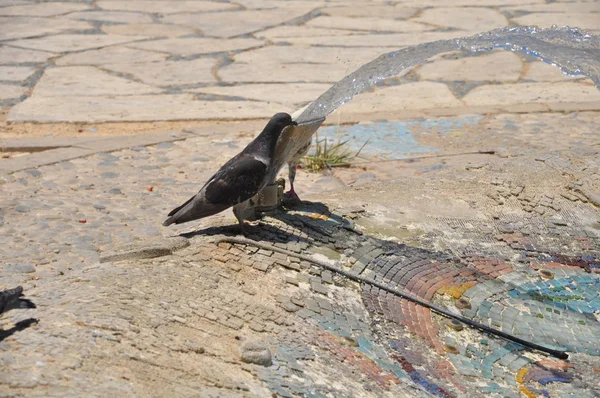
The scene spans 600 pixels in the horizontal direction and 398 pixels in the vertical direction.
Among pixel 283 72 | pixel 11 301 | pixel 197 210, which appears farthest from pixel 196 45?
pixel 11 301

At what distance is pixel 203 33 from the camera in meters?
9.20

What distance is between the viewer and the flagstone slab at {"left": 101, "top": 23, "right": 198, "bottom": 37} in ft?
30.1

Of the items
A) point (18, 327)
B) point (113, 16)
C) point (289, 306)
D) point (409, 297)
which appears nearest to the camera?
point (18, 327)

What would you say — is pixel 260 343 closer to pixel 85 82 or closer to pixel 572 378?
pixel 572 378

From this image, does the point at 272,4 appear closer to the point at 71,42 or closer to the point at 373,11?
the point at 373,11

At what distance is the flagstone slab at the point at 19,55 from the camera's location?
801 cm

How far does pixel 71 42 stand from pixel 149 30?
0.90 m

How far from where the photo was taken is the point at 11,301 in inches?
111

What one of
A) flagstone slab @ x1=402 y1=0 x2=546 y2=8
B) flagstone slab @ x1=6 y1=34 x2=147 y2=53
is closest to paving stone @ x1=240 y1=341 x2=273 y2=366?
flagstone slab @ x1=6 y1=34 x2=147 y2=53

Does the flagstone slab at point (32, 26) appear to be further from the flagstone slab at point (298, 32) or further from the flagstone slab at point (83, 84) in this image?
the flagstone slab at point (298, 32)

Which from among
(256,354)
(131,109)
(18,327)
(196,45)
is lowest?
(131,109)

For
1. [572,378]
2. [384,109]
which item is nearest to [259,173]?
[572,378]

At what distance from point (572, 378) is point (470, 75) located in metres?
4.74

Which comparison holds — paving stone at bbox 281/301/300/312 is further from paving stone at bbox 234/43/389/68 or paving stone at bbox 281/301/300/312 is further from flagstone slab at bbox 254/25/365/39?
flagstone slab at bbox 254/25/365/39
